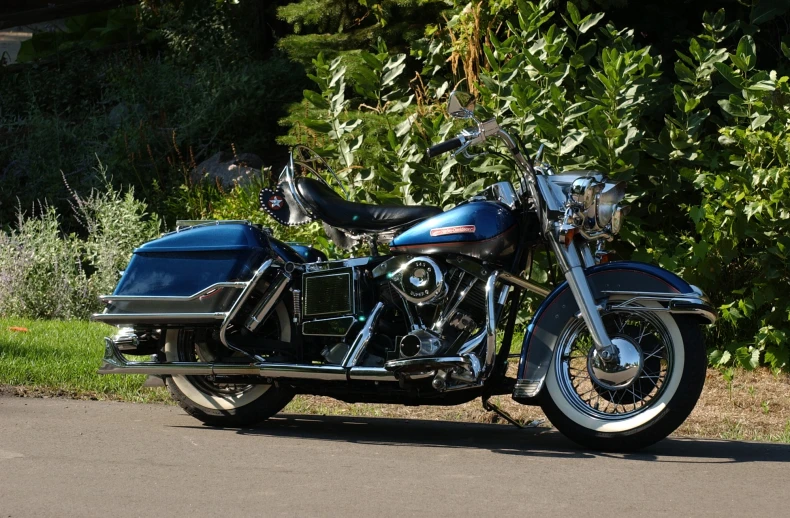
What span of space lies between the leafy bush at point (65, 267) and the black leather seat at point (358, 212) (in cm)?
449

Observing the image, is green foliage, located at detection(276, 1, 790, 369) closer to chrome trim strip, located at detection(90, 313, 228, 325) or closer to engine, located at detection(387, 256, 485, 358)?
engine, located at detection(387, 256, 485, 358)

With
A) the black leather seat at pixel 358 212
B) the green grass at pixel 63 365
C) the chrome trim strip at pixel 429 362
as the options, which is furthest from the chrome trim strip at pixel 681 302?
the green grass at pixel 63 365

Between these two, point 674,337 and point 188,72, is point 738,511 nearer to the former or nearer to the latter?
point 674,337

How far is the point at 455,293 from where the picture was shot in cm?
559

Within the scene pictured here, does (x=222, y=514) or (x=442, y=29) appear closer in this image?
(x=222, y=514)

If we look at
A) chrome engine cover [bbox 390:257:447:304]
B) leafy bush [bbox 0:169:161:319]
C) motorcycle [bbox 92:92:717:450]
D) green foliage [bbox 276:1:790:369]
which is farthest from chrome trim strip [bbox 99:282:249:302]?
leafy bush [bbox 0:169:161:319]

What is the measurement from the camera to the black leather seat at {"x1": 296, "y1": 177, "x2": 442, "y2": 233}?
5.77 metres

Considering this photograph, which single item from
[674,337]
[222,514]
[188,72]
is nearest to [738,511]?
[674,337]

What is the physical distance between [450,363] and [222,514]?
1.46 metres

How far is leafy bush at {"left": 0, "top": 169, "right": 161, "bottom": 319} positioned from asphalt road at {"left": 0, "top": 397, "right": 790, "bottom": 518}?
12.6 ft

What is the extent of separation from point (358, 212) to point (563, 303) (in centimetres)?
114

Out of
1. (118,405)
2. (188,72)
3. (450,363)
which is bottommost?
(118,405)

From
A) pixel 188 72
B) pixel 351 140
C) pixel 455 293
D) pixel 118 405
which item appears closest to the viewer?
pixel 455 293

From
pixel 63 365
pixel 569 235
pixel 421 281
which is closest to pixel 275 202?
pixel 421 281
